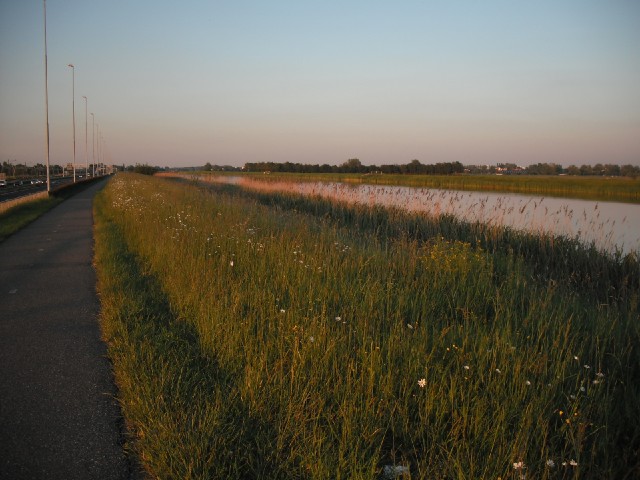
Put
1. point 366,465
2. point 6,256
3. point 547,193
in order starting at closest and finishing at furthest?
point 366,465, point 6,256, point 547,193

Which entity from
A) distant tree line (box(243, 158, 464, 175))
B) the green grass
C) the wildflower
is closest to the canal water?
the wildflower

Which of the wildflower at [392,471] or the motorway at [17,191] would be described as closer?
the wildflower at [392,471]

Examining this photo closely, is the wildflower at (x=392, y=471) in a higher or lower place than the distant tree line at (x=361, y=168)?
lower

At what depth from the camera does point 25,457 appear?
9.14 ft

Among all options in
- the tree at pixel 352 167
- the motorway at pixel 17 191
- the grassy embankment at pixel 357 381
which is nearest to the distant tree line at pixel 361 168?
the tree at pixel 352 167

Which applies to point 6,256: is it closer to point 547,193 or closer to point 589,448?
point 589,448

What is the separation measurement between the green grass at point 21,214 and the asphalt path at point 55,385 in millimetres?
6503

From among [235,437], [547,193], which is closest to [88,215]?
[235,437]

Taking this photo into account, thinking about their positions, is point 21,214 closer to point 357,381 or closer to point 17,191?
point 357,381

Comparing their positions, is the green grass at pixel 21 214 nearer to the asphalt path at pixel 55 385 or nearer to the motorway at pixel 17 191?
the motorway at pixel 17 191

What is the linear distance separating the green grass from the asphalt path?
6.50 m

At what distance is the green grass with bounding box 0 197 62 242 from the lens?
1324cm

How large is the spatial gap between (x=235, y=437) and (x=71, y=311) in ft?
13.4

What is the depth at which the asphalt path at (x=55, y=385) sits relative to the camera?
277 centimetres
